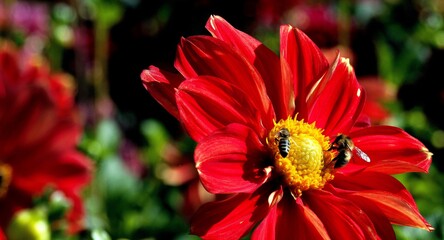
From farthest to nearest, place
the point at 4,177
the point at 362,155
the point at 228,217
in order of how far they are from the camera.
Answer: the point at 4,177
the point at 362,155
the point at 228,217

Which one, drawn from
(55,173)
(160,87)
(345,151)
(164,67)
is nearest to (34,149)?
(55,173)

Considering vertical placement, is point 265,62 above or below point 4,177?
above

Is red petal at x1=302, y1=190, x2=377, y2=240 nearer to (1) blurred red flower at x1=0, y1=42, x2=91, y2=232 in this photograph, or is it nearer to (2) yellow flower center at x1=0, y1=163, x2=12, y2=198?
(1) blurred red flower at x1=0, y1=42, x2=91, y2=232

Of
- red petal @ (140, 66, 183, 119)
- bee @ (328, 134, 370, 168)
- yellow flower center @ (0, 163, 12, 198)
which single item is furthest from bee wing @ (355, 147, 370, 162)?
yellow flower center @ (0, 163, 12, 198)

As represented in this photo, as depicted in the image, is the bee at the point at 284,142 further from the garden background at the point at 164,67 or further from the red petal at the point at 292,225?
the garden background at the point at 164,67

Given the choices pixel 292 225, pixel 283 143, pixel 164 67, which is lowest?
pixel 164 67

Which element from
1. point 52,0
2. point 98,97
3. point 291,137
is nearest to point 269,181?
point 291,137

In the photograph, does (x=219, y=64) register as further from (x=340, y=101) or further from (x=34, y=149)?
(x=34, y=149)
